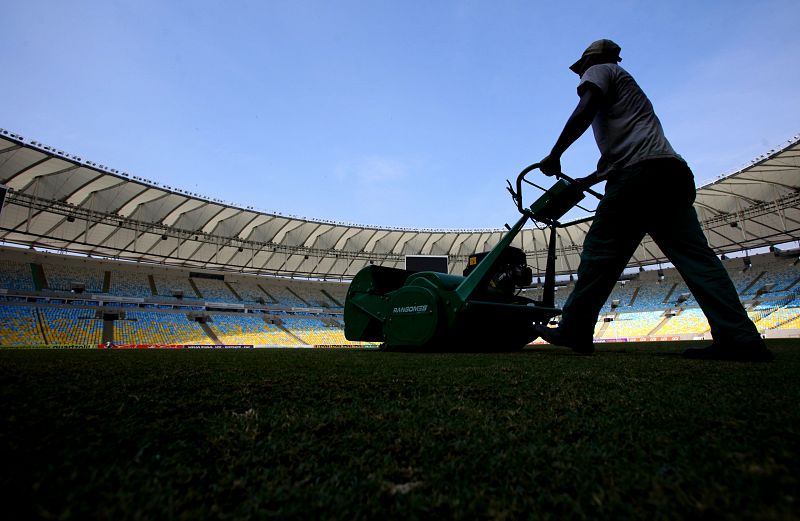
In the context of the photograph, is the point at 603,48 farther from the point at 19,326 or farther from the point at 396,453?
the point at 19,326

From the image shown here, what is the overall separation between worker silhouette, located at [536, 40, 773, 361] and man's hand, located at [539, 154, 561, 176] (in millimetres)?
154

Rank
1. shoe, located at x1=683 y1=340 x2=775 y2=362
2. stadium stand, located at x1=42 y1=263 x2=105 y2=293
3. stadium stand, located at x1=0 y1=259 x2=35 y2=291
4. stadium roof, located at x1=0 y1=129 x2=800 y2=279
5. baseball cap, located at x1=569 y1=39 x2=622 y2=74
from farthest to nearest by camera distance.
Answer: stadium stand, located at x1=42 y1=263 x2=105 y2=293 < stadium stand, located at x1=0 y1=259 x2=35 y2=291 < stadium roof, located at x1=0 y1=129 x2=800 y2=279 < baseball cap, located at x1=569 y1=39 x2=622 y2=74 < shoe, located at x1=683 y1=340 x2=775 y2=362

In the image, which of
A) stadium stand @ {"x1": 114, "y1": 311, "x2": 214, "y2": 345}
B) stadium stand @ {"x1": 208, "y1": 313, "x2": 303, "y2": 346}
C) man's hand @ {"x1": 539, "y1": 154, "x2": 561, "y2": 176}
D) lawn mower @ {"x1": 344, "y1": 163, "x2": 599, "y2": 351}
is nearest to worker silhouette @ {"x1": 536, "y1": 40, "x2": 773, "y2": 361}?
man's hand @ {"x1": 539, "y1": 154, "x2": 561, "y2": 176}

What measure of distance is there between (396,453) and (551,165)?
123 inches

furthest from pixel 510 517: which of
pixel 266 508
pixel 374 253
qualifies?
pixel 374 253

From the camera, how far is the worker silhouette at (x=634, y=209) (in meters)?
2.87

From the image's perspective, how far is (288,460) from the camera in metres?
0.84

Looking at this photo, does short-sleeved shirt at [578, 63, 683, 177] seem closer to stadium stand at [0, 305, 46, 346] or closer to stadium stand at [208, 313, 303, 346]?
stadium stand at [208, 313, 303, 346]

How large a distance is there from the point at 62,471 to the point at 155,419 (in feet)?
1.43

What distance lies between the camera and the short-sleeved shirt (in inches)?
114

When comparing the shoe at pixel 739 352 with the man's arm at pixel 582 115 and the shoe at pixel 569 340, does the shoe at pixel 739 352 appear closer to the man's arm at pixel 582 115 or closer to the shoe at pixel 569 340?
the shoe at pixel 569 340

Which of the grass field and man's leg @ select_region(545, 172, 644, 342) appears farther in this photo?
man's leg @ select_region(545, 172, 644, 342)

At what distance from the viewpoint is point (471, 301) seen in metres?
4.38

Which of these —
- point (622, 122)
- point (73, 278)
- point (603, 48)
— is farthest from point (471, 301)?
point (73, 278)
